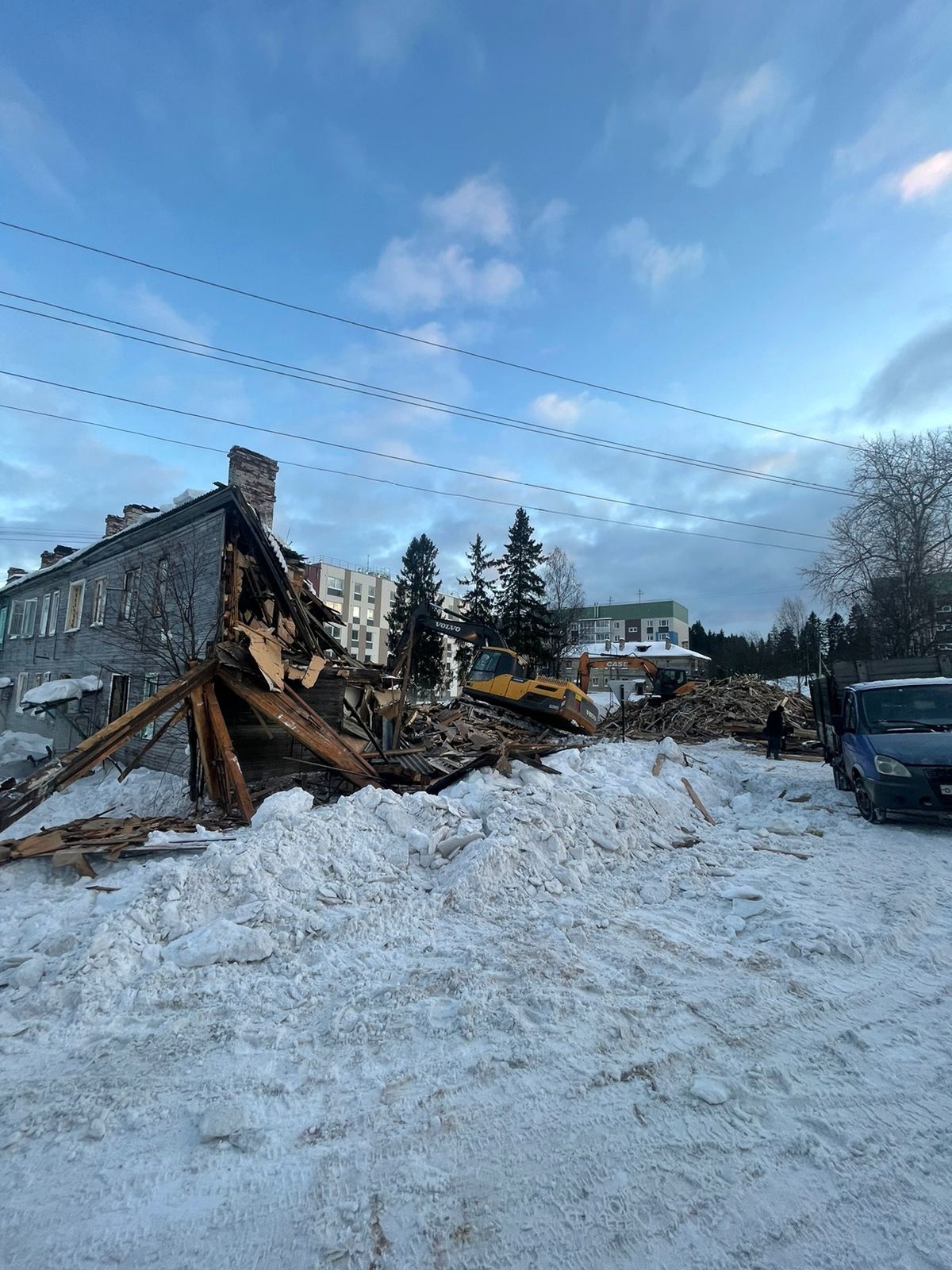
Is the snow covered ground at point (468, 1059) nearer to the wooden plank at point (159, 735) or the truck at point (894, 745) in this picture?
the truck at point (894, 745)

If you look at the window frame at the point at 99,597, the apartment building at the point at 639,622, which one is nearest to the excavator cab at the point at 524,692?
the window frame at the point at 99,597

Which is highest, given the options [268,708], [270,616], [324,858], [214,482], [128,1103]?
[214,482]

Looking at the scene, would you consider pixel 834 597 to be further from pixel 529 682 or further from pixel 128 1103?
pixel 128 1103

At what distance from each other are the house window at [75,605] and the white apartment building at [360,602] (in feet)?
128

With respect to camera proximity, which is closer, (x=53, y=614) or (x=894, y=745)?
(x=894, y=745)

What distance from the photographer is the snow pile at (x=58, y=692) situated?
1698 centimetres

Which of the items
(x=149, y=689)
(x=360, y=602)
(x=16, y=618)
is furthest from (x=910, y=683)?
(x=360, y=602)

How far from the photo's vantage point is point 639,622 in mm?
92125

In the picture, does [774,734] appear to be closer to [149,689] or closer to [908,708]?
[908,708]

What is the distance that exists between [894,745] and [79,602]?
72.5 feet

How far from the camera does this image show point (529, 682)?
15.7 metres

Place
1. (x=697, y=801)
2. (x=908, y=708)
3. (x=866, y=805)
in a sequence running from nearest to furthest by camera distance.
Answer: (x=866, y=805) < (x=908, y=708) < (x=697, y=801)

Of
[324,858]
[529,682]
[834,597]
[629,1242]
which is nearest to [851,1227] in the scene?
[629,1242]

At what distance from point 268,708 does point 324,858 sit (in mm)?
4061
